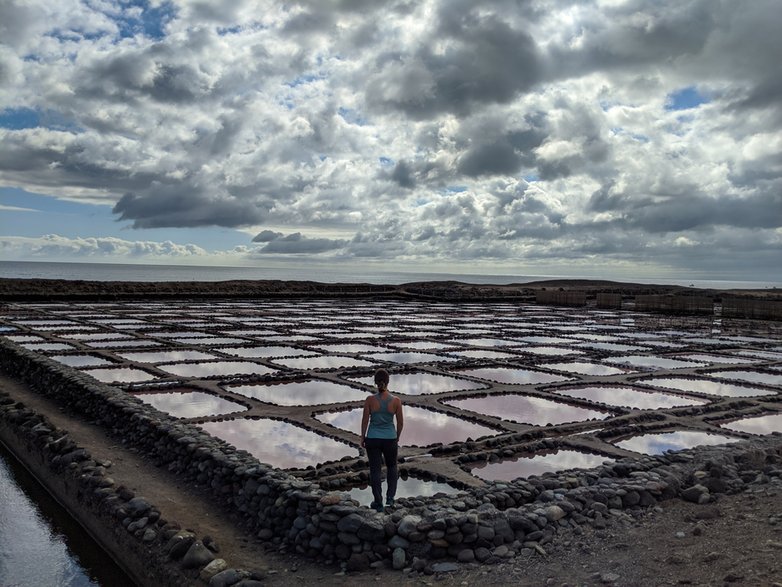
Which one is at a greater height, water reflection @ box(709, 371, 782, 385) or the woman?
the woman

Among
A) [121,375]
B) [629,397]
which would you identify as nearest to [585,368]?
[629,397]

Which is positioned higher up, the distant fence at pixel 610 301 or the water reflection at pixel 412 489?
the distant fence at pixel 610 301

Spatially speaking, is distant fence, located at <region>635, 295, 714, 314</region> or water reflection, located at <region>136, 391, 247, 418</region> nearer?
water reflection, located at <region>136, 391, 247, 418</region>

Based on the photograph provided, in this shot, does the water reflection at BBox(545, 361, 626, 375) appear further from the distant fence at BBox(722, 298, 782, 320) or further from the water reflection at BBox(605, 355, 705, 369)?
the distant fence at BBox(722, 298, 782, 320)

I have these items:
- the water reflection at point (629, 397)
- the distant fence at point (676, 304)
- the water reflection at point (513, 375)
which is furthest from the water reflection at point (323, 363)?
the distant fence at point (676, 304)

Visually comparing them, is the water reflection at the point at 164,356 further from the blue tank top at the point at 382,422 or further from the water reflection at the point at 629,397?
the blue tank top at the point at 382,422

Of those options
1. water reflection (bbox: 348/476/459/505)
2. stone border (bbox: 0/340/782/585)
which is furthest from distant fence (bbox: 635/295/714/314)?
water reflection (bbox: 348/476/459/505)

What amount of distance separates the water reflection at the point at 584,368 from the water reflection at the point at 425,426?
528cm

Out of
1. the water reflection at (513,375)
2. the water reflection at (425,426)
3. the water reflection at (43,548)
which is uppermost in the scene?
the water reflection at (513,375)

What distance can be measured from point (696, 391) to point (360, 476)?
785cm

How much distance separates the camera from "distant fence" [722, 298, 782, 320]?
28656 millimetres

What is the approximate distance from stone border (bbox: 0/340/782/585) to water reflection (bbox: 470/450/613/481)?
0.85 meters

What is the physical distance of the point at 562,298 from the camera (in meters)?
36.7

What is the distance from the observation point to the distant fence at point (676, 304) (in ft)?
101
